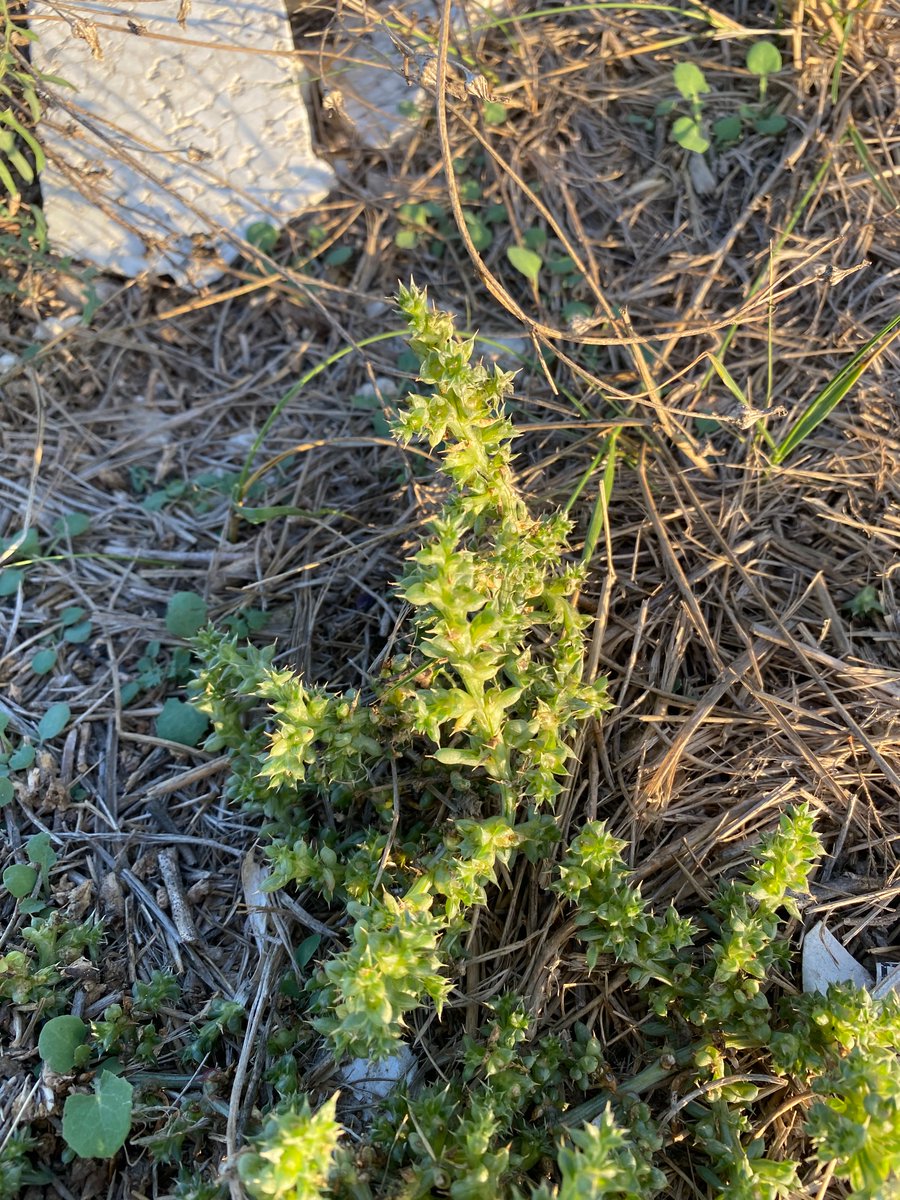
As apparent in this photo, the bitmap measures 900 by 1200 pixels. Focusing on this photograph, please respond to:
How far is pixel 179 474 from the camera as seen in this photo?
3033 mm

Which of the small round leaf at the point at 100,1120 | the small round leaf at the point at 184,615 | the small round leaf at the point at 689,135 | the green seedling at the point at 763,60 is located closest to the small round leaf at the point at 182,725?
the small round leaf at the point at 184,615

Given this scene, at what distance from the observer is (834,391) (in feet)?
8.52

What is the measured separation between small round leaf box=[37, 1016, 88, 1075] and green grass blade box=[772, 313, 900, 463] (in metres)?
2.27

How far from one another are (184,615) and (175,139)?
1.81 meters

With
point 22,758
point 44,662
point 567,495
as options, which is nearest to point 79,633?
point 44,662

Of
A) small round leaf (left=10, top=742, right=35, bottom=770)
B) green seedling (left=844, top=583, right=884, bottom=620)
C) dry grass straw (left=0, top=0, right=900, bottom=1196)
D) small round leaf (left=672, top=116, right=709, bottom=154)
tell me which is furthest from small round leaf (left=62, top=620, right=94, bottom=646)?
small round leaf (left=672, top=116, right=709, bottom=154)

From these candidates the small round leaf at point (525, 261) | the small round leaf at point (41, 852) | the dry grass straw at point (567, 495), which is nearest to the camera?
the dry grass straw at point (567, 495)

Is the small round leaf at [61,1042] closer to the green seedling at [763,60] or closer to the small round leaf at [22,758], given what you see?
the small round leaf at [22,758]

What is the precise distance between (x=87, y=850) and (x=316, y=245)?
2226mm

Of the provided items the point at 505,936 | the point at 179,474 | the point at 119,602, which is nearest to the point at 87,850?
the point at 119,602

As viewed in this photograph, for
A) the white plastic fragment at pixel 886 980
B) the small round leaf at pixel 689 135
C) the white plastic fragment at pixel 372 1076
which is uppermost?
the small round leaf at pixel 689 135

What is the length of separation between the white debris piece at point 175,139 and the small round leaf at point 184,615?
135 cm

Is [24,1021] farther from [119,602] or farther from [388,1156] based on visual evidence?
[119,602]

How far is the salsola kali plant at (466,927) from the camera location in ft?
5.01
